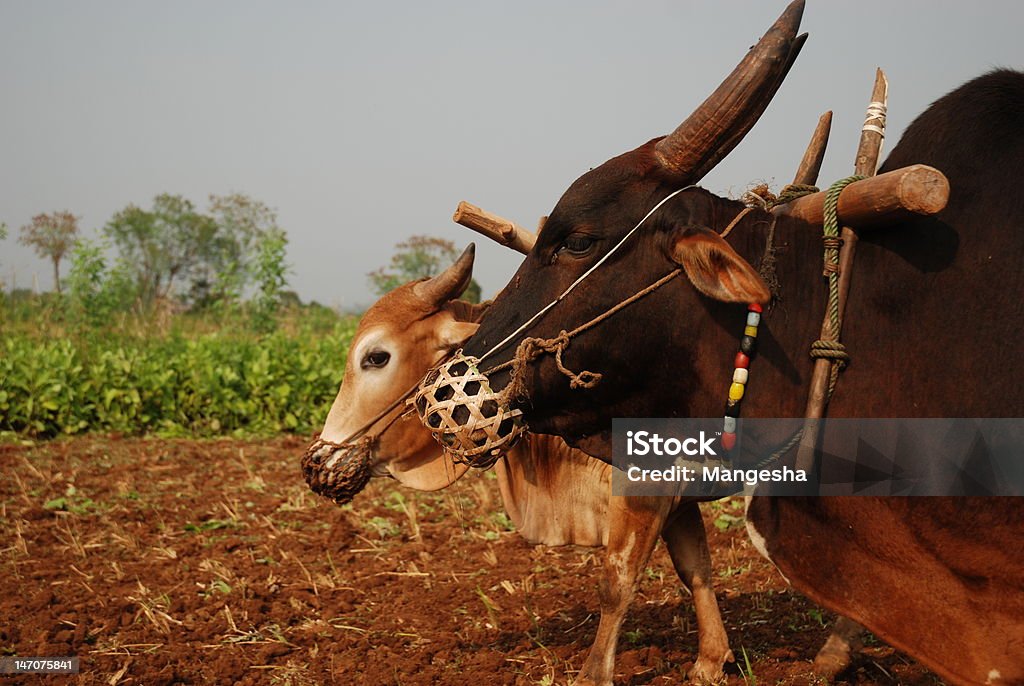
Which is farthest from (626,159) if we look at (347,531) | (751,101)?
(347,531)

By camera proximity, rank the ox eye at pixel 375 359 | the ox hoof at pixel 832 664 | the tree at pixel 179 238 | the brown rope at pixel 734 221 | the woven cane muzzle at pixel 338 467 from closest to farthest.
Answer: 1. the brown rope at pixel 734 221
2. the ox hoof at pixel 832 664
3. the woven cane muzzle at pixel 338 467
4. the ox eye at pixel 375 359
5. the tree at pixel 179 238

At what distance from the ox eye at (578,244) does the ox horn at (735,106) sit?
0.28m

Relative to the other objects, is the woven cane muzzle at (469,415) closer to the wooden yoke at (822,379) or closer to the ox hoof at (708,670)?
the wooden yoke at (822,379)

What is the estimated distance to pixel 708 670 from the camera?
11.1ft

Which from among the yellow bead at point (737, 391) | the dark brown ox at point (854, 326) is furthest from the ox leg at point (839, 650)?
the yellow bead at point (737, 391)

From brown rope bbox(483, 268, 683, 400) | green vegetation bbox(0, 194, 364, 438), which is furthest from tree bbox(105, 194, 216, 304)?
brown rope bbox(483, 268, 683, 400)

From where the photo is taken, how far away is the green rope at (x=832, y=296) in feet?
6.63

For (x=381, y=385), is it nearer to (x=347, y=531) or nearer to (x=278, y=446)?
(x=347, y=531)

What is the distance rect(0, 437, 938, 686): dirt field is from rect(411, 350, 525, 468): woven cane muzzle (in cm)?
135

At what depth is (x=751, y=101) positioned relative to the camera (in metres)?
2.05

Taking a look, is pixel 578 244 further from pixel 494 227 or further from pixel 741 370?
pixel 494 227

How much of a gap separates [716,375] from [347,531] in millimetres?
3830

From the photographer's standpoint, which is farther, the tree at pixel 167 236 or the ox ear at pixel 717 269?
the tree at pixel 167 236

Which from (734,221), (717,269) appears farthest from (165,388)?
(717,269)
